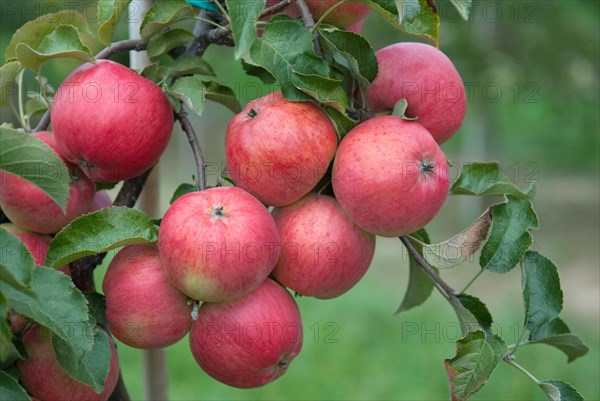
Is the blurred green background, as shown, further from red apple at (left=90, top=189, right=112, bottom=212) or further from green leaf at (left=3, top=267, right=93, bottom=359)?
green leaf at (left=3, top=267, right=93, bottom=359)

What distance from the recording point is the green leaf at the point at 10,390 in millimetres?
676

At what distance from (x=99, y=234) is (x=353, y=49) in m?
0.32

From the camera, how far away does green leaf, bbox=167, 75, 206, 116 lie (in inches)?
29.4

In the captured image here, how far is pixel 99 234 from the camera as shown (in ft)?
2.47

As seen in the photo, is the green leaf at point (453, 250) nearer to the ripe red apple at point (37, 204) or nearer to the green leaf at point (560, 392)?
the green leaf at point (560, 392)

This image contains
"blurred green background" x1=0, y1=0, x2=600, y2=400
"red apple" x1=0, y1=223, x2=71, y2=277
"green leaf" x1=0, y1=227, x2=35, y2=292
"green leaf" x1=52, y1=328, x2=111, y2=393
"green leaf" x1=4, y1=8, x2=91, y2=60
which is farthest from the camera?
"blurred green background" x1=0, y1=0, x2=600, y2=400

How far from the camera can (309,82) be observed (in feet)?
2.43

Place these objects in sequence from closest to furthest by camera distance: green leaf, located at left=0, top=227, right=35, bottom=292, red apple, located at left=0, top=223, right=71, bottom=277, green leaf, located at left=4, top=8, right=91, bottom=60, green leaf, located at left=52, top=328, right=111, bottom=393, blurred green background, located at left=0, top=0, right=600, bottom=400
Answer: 1. green leaf, located at left=0, top=227, right=35, bottom=292
2. green leaf, located at left=52, top=328, right=111, bottom=393
3. red apple, located at left=0, top=223, right=71, bottom=277
4. green leaf, located at left=4, top=8, right=91, bottom=60
5. blurred green background, located at left=0, top=0, right=600, bottom=400

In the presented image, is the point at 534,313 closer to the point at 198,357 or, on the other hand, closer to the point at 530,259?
the point at 530,259

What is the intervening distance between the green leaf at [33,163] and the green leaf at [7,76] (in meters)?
0.15

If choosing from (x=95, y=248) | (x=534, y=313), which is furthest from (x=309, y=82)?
(x=534, y=313)

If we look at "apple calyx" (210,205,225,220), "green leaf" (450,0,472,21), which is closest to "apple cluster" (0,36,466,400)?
"apple calyx" (210,205,225,220)

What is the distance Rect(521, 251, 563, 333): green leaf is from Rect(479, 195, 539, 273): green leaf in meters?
0.02

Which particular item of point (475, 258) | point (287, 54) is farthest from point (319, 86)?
point (475, 258)
